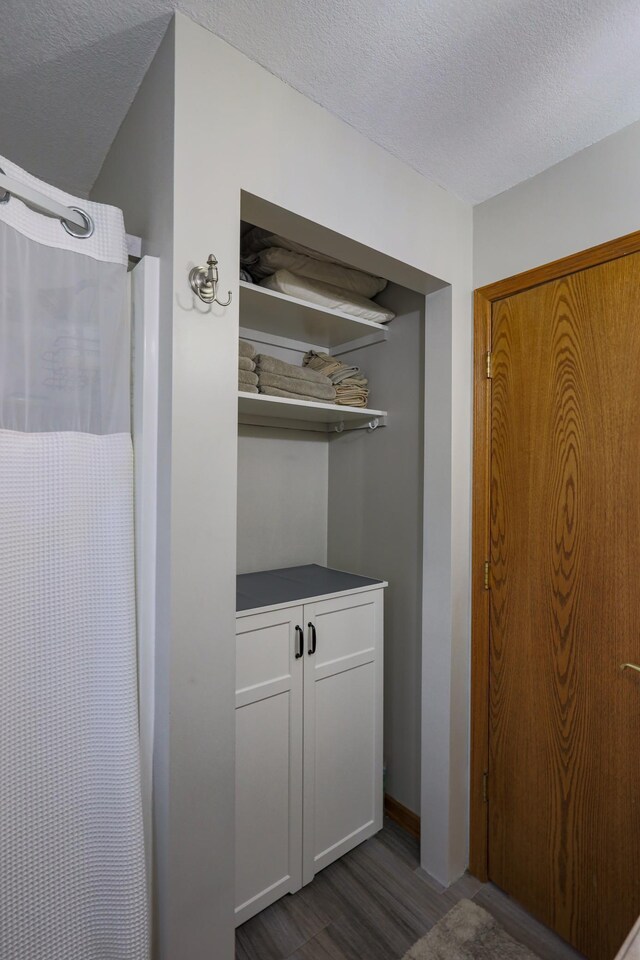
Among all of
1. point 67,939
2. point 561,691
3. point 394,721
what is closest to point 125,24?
point 67,939

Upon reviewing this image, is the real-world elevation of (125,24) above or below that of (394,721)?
above

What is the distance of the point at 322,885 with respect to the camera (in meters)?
1.81

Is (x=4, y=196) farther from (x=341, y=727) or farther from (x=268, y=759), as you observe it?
(x=341, y=727)

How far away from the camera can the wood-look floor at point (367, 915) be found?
61.6 inches

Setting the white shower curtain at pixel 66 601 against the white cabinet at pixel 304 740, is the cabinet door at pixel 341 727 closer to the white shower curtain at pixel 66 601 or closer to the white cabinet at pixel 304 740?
the white cabinet at pixel 304 740

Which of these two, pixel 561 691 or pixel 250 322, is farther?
pixel 250 322

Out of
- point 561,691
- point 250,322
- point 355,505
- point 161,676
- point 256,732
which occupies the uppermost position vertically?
point 250,322

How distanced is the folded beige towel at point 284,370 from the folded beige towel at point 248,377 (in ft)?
→ 0.20

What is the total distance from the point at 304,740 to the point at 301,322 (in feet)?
5.41

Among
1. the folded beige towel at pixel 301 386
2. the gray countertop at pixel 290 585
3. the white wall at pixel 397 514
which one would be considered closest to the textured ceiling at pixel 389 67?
the white wall at pixel 397 514

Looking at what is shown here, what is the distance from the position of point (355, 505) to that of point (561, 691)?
117cm

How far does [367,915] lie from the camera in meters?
1.69

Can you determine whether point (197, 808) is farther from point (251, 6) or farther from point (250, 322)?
point (251, 6)

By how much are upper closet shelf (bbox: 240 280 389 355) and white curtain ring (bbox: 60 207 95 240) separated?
2.01 ft
